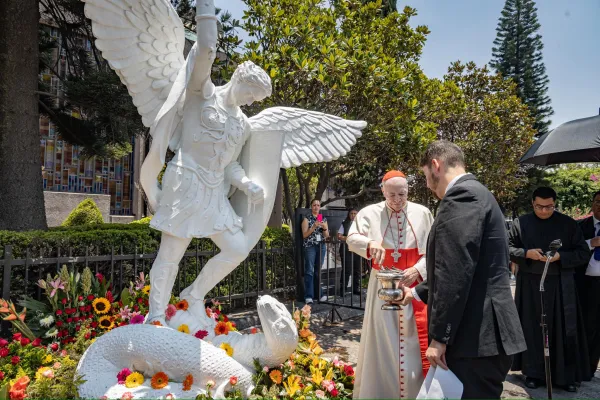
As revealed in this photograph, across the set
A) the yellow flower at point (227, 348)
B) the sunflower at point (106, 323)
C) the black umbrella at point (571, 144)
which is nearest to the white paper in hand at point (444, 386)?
the yellow flower at point (227, 348)

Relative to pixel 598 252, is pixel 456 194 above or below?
above

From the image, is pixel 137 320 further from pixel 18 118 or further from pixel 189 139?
pixel 18 118

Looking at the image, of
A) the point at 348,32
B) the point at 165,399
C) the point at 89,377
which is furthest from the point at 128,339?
the point at 348,32

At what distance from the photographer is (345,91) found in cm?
630

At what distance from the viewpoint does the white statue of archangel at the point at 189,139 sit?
10.7 feet

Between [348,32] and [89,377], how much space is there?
6672 mm

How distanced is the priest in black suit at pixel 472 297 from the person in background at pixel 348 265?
186 inches

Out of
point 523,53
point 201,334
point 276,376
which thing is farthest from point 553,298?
point 523,53

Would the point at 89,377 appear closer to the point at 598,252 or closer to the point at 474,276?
the point at 474,276

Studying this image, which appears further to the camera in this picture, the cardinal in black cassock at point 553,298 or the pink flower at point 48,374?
the cardinal in black cassock at point 553,298

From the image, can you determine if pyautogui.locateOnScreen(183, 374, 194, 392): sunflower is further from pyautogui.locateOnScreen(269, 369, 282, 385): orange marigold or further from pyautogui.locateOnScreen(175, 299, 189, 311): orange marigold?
pyautogui.locateOnScreen(175, 299, 189, 311): orange marigold

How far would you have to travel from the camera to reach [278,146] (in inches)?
142

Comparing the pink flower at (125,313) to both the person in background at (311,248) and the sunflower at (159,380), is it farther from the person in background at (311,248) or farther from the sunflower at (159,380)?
the person in background at (311,248)

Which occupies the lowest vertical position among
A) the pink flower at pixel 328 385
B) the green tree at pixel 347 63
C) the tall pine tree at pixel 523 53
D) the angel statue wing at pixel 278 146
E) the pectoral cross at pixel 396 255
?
the pink flower at pixel 328 385
